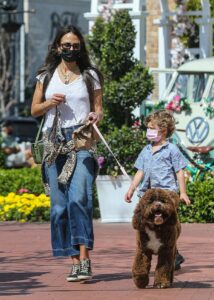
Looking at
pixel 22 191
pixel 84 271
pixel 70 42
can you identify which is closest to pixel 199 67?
pixel 22 191

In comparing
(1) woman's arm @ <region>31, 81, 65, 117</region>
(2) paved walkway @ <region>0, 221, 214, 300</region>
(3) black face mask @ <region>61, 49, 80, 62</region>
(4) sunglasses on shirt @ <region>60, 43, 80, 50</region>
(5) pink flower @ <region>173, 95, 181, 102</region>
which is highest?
(4) sunglasses on shirt @ <region>60, 43, 80, 50</region>

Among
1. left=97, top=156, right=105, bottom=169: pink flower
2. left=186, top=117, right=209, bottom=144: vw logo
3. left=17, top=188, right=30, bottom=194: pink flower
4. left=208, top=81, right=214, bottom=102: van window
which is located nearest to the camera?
left=97, top=156, right=105, bottom=169: pink flower

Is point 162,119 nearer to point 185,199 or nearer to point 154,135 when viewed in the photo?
point 154,135

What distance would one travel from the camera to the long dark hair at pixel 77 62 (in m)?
9.73

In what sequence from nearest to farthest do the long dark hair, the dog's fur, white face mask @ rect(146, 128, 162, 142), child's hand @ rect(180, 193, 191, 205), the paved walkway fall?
1. the dog's fur
2. the paved walkway
3. child's hand @ rect(180, 193, 191, 205)
4. the long dark hair
5. white face mask @ rect(146, 128, 162, 142)

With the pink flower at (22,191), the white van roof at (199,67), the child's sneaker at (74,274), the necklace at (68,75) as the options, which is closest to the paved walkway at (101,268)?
the child's sneaker at (74,274)

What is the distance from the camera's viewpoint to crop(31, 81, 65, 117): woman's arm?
9.50 meters

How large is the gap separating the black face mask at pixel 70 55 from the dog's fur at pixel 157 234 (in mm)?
1424

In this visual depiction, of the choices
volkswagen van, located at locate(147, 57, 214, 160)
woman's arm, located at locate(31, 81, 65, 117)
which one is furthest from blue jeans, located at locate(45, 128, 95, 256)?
volkswagen van, located at locate(147, 57, 214, 160)

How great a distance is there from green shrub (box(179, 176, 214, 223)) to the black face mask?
6.26 metres

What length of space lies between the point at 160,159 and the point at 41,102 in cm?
114

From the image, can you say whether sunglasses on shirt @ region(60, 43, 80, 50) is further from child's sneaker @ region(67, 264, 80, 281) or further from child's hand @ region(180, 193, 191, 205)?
child's sneaker @ region(67, 264, 80, 281)

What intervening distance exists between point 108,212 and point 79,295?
22.5 feet

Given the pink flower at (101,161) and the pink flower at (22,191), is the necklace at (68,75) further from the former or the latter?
the pink flower at (22,191)
